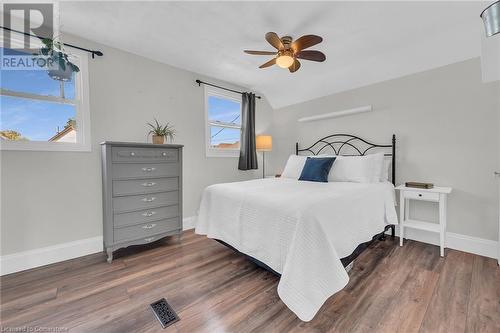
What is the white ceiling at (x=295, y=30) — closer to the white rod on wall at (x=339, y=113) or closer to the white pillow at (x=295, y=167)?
the white rod on wall at (x=339, y=113)

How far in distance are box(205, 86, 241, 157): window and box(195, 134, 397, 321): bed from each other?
1.46 m

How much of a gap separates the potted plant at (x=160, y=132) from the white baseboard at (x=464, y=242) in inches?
138

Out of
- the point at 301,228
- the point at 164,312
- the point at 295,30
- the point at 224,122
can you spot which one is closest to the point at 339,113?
the point at 295,30

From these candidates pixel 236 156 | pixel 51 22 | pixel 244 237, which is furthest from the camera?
pixel 236 156

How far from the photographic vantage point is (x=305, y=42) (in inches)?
81.0

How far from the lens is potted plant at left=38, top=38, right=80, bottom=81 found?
2104 millimetres

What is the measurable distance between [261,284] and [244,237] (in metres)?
0.41

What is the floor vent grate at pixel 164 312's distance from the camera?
1.43 metres

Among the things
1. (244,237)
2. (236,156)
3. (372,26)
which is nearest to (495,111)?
(372,26)

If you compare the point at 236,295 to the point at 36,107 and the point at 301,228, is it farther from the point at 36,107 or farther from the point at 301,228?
the point at 36,107

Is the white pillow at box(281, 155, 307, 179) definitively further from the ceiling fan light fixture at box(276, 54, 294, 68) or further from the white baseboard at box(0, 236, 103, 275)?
the white baseboard at box(0, 236, 103, 275)

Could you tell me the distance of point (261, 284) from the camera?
1.84 metres

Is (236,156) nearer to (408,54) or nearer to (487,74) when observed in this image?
(408,54)

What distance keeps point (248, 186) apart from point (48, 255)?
2235 millimetres
